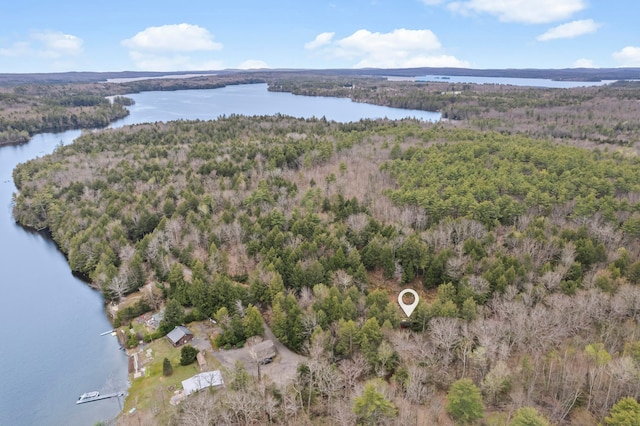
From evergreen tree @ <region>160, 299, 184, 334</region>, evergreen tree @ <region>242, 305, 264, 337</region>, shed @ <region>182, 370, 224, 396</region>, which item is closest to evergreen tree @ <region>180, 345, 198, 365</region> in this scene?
shed @ <region>182, 370, 224, 396</region>

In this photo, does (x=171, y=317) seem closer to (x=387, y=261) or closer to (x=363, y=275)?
(x=363, y=275)

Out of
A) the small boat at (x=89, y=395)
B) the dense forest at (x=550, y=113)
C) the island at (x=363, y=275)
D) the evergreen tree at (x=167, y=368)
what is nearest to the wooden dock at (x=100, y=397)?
the small boat at (x=89, y=395)

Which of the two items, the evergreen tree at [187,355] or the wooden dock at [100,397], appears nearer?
the wooden dock at [100,397]

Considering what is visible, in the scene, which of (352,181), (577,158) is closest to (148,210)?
(352,181)

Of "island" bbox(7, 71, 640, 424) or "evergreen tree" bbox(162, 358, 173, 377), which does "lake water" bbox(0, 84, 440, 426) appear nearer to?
"island" bbox(7, 71, 640, 424)

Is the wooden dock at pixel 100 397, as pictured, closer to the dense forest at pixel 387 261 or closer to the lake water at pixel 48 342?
the lake water at pixel 48 342

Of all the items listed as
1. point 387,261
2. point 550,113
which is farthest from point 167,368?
point 550,113

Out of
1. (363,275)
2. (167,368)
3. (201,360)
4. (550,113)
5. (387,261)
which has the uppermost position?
(550,113)
